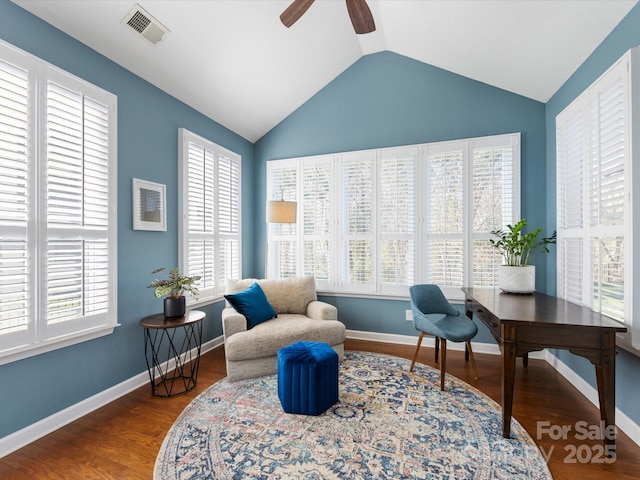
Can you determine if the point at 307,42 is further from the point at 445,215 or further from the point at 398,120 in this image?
the point at 445,215

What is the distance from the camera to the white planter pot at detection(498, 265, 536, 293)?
285 cm

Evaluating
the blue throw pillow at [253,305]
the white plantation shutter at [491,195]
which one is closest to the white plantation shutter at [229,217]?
the blue throw pillow at [253,305]

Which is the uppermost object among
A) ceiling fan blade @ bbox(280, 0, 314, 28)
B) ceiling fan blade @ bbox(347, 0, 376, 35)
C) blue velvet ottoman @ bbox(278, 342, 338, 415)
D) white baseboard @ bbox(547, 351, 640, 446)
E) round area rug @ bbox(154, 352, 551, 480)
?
ceiling fan blade @ bbox(280, 0, 314, 28)

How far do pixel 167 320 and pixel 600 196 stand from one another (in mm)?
3570

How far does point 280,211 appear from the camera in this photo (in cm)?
371

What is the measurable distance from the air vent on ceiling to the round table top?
2.32 meters

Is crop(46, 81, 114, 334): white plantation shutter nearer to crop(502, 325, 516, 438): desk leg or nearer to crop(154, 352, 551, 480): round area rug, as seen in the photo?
crop(154, 352, 551, 480): round area rug

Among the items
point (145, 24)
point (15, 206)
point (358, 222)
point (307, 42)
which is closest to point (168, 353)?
point (15, 206)

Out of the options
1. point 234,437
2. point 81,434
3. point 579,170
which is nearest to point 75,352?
point 81,434

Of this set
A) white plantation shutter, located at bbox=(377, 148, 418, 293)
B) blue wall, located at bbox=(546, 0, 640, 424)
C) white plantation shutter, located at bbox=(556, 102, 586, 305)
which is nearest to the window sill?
white plantation shutter, located at bbox=(377, 148, 418, 293)

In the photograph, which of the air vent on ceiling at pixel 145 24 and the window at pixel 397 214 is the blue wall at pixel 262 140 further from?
the air vent on ceiling at pixel 145 24

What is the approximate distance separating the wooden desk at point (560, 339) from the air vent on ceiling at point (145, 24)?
333 centimetres

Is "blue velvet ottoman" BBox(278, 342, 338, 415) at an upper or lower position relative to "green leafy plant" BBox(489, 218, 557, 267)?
lower

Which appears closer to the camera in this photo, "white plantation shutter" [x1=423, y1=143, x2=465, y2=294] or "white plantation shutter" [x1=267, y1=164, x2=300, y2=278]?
"white plantation shutter" [x1=423, y1=143, x2=465, y2=294]
